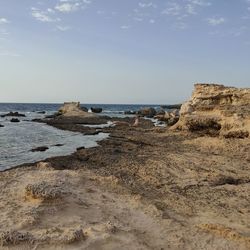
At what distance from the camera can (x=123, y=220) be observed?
9.47 m

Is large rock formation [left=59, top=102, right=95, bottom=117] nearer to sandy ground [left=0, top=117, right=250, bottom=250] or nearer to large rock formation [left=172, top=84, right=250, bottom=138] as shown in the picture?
large rock formation [left=172, top=84, right=250, bottom=138]

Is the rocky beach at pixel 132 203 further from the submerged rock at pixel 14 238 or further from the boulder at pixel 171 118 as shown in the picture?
the boulder at pixel 171 118

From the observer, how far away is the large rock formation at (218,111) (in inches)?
1067

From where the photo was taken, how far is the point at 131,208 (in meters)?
10.4

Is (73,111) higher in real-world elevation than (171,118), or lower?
lower

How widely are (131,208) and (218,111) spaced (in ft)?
71.6

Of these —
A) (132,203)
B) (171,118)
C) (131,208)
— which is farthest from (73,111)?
(131,208)

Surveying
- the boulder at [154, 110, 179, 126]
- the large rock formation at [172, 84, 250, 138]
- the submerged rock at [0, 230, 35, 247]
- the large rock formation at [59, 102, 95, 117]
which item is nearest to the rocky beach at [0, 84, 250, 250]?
the submerged rock at [0, 230, 35, 247]

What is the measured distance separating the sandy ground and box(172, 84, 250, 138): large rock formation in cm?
976

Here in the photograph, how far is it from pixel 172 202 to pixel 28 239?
197 inches

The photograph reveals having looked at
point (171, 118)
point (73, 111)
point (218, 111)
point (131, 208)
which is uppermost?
point (218, 111)

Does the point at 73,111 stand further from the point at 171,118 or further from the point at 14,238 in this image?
the point at 14,238

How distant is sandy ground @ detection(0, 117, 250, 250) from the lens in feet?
26.9

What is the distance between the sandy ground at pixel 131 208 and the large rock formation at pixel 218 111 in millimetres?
9762
